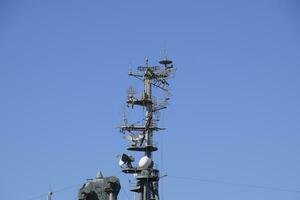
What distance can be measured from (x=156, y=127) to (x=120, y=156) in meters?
2.73

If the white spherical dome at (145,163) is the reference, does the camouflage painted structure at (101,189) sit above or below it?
below

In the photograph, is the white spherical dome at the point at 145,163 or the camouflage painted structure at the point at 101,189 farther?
the white spherical dome at the point at 145,163

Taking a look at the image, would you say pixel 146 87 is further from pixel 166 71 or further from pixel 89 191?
pixel 89 191

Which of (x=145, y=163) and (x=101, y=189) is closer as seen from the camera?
(x=101, y=189)

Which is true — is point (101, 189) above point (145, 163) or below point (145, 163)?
below

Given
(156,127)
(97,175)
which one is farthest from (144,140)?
(97,175)

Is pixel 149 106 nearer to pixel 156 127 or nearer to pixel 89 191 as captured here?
pixel 156 127

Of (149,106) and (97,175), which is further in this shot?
(149,106)

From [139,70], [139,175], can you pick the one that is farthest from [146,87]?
[139,175]

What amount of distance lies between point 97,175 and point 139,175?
131 inches

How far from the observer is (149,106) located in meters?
76.9

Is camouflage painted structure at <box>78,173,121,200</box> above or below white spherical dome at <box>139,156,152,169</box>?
below

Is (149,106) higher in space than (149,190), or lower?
higher

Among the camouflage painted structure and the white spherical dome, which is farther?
the white spherical dome
